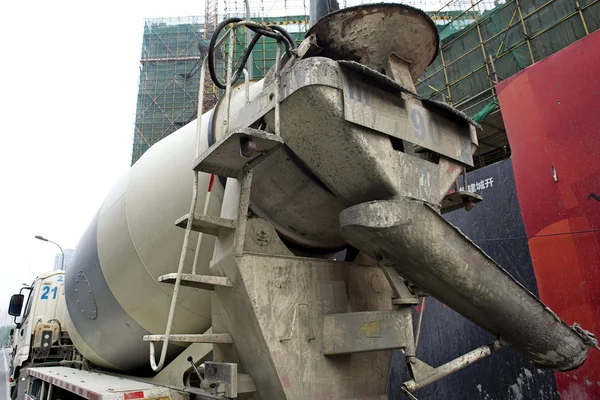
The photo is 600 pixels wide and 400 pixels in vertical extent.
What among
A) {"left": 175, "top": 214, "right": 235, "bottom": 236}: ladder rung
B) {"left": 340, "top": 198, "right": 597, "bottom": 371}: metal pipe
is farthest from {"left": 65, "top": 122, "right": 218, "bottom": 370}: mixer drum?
{"left": 340, "top": 198, "right": 597, "bottom": 371}: metal pipe

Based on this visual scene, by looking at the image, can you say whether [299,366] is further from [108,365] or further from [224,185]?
[108,365]

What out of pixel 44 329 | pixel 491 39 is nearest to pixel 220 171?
pixel 44 329

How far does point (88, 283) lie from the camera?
12.1 ft

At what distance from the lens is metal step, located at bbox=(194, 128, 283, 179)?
6.53 ft

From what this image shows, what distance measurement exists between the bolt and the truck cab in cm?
464

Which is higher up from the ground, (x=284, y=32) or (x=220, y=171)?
(x=284, y=32)

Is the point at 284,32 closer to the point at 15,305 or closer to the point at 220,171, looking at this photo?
the point at 220,171

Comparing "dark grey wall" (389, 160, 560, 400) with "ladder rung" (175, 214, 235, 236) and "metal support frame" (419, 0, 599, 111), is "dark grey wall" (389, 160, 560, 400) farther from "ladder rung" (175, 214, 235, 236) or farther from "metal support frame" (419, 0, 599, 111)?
"ladder rung" (175, 214, 235, 236)

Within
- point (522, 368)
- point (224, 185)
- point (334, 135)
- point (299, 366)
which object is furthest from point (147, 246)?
point (522, 368)

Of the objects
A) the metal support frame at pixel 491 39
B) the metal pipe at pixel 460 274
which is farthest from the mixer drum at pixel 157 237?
the metal support frame at pixel 491 39

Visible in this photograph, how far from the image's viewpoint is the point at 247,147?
2.08 metres

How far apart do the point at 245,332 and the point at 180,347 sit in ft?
4.55

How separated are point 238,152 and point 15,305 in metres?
7.37

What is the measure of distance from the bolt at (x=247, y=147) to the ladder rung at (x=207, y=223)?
0.38 m
